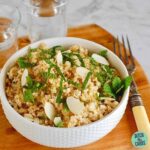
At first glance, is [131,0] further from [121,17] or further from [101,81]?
[101,81]

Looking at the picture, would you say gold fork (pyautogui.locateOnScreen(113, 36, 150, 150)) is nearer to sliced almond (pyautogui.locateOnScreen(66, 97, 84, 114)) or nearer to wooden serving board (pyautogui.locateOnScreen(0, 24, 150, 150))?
wooden serving board (pyautogui.locateOnScreen(0, 24, 150, 150))

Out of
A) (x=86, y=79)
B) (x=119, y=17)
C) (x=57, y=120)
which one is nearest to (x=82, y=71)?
(x=86, y=79)

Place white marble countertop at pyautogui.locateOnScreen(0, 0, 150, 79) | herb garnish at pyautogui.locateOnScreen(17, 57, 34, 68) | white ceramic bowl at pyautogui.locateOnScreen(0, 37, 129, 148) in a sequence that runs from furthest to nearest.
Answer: white marble countertop at pyautogui.locateOnScreen(0, 0, 150, 79)
herb garnish at pyautogui.locateOnScreen(17, 57, 34, 68)
white ceramic bowl at pyautogui.locateOnScreen(0, 37, 129, 148)

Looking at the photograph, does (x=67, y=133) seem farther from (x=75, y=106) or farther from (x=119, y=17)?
(x=119, y=17)

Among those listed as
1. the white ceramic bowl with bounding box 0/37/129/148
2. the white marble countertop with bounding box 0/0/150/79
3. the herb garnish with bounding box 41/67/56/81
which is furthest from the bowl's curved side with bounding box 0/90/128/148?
the white marble countertop with bounding box 0/0/150/79

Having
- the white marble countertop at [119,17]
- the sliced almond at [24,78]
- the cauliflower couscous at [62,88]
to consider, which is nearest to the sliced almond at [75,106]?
the cauliflower couscous at [62,88]

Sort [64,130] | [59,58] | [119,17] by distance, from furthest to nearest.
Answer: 1. [119,17]
2. [59,58]
3. [64,130]
